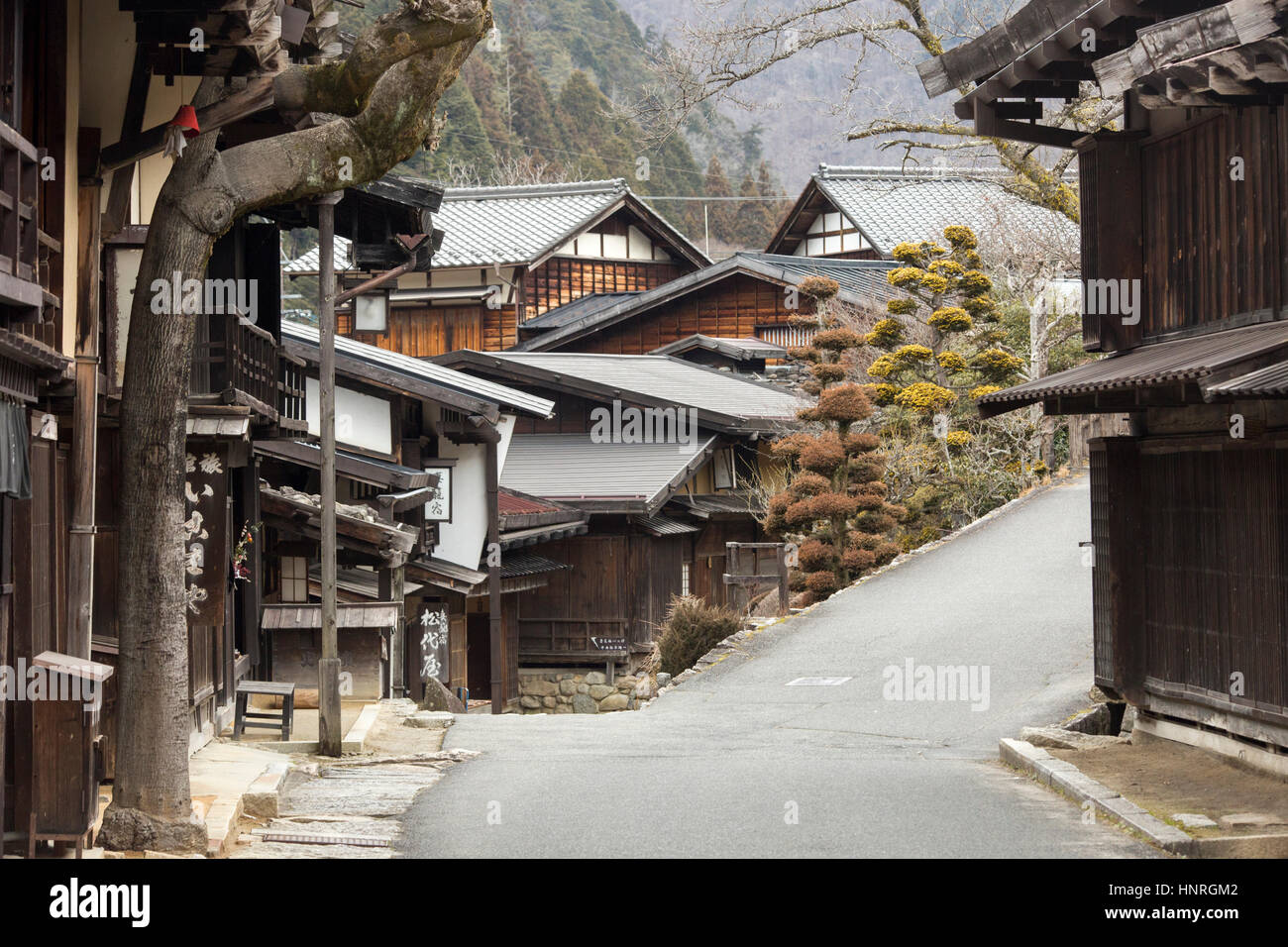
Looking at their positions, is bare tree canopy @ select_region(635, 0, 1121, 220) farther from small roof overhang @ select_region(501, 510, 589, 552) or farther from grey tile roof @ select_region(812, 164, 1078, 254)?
grey tile roof @ select_region(812, 164, 1078, 254)

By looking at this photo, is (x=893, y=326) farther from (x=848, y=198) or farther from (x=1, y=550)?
(x=1, y=550)

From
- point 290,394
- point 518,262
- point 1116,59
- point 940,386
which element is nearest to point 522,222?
point 518,262

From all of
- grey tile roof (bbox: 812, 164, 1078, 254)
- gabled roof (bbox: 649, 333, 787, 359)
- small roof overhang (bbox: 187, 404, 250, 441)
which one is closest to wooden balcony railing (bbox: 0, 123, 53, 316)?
small roof overhang (bbox: 187, 404, 250, 441)

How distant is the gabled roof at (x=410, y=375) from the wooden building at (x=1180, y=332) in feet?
41.4

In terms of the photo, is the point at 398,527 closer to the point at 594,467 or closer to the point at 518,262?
the point at 594,467

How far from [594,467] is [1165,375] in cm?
2379

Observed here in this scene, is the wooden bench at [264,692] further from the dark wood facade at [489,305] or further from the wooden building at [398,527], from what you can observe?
the dark wood facade at [489,305]

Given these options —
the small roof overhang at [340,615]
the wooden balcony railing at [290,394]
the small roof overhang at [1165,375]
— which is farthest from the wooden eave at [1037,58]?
the small roof overhang at [340,615]

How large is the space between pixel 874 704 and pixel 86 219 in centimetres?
1188

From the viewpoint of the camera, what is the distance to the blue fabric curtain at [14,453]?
7.57 meters

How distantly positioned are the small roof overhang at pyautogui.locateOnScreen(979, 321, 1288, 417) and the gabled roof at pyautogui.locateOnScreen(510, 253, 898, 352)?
28754 millimetres

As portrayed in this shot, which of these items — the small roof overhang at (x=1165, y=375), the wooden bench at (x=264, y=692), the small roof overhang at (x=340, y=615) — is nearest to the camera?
the small roof overhang at (x=1165, y=375)
